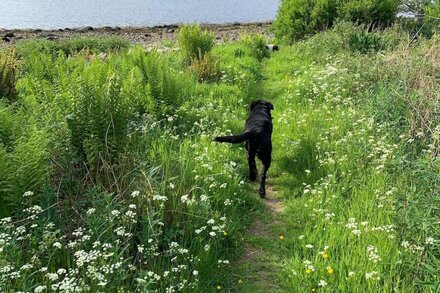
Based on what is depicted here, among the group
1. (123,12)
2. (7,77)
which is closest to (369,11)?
(7,77)

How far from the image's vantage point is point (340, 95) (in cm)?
821

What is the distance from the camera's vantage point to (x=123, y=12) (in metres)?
40.9

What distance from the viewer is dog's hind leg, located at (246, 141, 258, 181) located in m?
6.06

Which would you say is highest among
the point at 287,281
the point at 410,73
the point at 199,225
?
the point at 410,73

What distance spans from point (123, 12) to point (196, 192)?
129ft

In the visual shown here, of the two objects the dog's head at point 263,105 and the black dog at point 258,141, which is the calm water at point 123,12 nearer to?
the dog's head at point 263,105

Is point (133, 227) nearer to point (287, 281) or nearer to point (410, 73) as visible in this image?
point (287, 281)

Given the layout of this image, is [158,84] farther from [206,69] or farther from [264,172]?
[206,69]

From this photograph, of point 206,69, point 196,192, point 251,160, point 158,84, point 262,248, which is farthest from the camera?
point 206,69

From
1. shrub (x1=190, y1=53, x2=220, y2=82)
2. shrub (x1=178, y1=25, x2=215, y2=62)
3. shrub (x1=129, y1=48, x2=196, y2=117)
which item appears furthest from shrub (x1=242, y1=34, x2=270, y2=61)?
shrub (x1=129, y1=48, x2=196, y2=117)

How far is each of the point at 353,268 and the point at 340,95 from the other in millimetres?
4878

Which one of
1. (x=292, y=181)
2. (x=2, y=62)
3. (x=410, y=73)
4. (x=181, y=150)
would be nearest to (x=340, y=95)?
(x=410, y=73)

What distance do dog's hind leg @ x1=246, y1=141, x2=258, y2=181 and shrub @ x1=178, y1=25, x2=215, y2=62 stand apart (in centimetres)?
537

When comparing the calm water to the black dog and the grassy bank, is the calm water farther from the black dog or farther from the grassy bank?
the black dog
